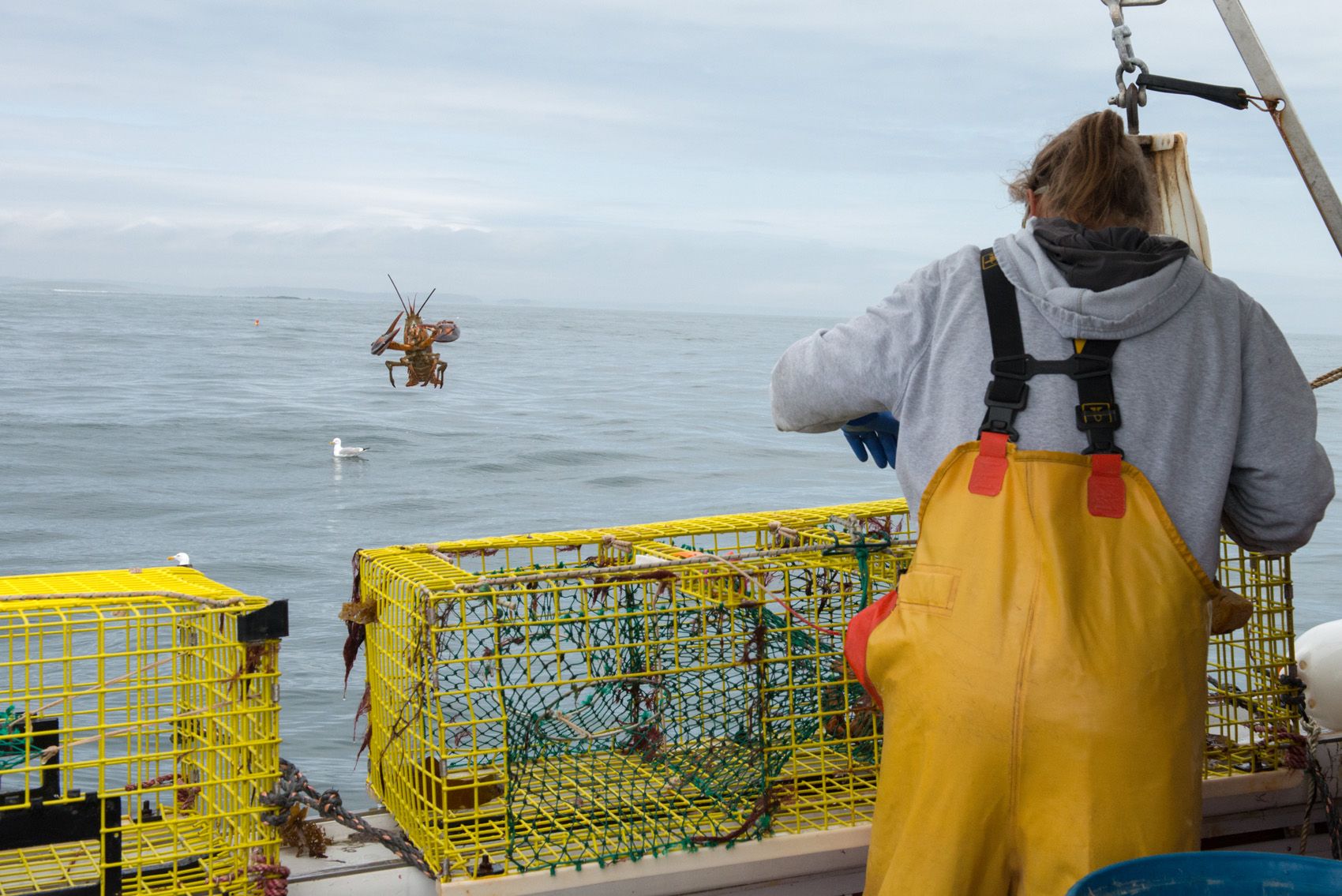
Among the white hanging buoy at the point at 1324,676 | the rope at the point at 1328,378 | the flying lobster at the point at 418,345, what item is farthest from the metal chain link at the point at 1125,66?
the flying lobster at the point at 418,345

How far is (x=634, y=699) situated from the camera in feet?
9.73

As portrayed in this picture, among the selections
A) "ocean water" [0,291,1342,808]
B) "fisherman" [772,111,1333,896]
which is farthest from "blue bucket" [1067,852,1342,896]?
"ocean water" [0,291,1342,808]

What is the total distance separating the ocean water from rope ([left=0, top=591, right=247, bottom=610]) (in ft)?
8.21

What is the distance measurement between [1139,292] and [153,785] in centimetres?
208

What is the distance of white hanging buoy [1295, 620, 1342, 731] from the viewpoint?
3223 millimetres

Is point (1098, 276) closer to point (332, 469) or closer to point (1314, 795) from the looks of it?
point (1314, 795)

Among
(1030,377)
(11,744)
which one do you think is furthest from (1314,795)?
(11,744)

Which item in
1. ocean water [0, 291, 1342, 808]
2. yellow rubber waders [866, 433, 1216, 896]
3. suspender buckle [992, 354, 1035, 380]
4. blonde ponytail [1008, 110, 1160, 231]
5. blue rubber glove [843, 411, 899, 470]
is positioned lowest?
ocean water [0, 291, 1342, 808]

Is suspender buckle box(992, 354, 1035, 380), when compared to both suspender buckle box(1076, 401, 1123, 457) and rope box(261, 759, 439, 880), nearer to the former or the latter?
suspender buckle box(1076, 401, 1123, 457)

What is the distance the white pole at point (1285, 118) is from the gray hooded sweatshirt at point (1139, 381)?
0.85 metres

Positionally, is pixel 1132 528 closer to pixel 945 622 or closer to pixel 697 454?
pixel 945 622

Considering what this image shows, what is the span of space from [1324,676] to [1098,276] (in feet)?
6.30

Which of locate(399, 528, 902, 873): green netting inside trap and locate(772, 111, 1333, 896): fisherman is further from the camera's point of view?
locate(399, 528, 902, 873): green netting inside trap

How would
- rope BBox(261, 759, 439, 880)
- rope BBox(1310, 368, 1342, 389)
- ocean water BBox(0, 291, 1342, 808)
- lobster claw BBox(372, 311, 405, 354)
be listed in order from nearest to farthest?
rope BBox(261, 759, 439, 880)
rope BBox(1310, 368, 1342, 389)
lobster claw BBox(372, 311, 405, 354)
ocean water BBox(0, 291, 1342, 808)
